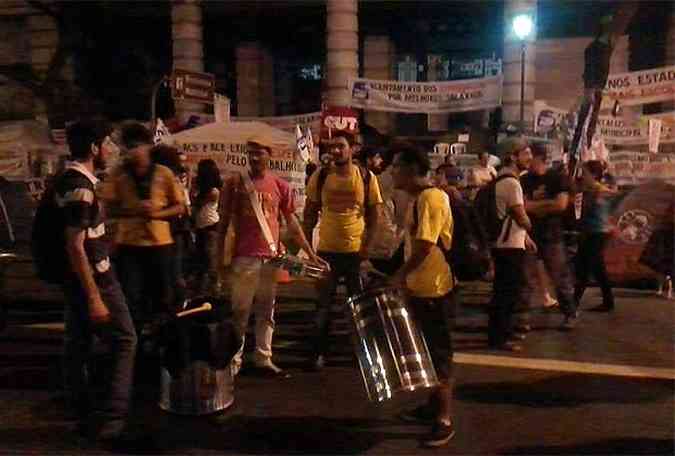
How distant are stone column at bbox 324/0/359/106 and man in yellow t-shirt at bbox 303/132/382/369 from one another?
11104mm

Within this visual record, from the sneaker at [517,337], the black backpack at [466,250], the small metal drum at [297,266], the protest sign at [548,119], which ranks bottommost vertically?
the sneaker at [517,337]

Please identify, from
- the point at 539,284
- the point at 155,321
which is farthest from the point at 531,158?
the point at 155,321

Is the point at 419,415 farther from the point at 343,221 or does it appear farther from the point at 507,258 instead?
the point at 507,258

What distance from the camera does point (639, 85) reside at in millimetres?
10117

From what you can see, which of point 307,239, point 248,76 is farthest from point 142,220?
point 248,76

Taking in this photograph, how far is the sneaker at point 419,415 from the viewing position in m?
4.54

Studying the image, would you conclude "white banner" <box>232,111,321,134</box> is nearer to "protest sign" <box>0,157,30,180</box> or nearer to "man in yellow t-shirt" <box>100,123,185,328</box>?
"protest sign" <box>0,157,30,180</box>

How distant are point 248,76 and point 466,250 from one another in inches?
641

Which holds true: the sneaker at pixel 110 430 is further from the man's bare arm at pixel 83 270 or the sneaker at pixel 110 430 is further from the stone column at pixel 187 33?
the stone column at pixel 187 33

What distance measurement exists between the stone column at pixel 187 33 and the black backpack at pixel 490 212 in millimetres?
12460

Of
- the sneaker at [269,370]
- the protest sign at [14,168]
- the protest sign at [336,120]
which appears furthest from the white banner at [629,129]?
the protest sign at [14,168]

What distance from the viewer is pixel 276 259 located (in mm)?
5273

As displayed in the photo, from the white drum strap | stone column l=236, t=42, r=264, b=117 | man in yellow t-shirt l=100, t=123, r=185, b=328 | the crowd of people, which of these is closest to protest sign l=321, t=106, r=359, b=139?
the crowd of people

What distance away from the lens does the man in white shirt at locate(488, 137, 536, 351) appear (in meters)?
6.16
